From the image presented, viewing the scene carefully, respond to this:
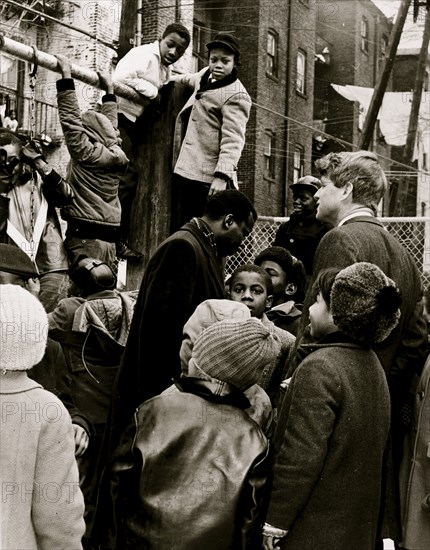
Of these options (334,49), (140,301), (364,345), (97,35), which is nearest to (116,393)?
(140,301)

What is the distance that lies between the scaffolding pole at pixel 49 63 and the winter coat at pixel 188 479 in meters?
3.13

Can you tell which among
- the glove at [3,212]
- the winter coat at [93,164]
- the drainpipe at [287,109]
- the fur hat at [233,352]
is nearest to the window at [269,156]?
the drainpipe at [287,109]

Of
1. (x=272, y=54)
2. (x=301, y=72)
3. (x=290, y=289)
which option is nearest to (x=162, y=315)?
(x=290, y=289)

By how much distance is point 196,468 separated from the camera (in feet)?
12.4

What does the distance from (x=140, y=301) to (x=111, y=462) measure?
50.4 inches

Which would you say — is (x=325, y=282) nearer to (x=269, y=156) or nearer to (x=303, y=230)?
(x=303, y=230)

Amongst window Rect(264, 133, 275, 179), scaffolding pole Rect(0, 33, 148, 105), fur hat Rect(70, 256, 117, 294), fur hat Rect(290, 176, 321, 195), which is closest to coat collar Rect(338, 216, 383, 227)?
fur hat Rect(70, 256, 117, 294)

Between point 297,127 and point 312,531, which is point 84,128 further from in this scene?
point 297,127

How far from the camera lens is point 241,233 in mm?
5383

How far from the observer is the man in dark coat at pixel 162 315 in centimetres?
488

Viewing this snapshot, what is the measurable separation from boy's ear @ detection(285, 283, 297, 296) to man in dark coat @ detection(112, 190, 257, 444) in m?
1.88

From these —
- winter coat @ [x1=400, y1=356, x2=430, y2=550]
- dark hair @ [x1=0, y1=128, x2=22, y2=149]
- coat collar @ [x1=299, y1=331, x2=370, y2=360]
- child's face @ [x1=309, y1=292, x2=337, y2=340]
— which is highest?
dark hair @ [x1=0, y1=128, x2=22, y2=149]

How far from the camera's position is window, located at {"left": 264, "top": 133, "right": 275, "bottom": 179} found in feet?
107

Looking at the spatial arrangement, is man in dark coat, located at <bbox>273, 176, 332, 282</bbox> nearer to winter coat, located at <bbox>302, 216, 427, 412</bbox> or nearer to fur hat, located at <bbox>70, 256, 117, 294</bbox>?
fur hat, located at <bbox>70, 256, 117, 294</bbox>
